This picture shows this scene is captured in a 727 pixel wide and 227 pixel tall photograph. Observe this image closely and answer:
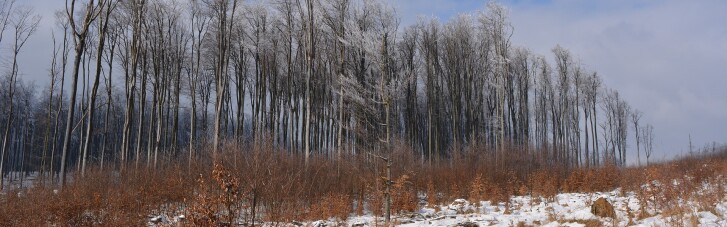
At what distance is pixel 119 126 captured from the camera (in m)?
52.1

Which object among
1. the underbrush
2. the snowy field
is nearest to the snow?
the snowy field

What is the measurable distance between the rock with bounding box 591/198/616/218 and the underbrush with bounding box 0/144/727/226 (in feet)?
2.02

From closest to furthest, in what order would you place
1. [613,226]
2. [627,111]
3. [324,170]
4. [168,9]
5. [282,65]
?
[613,226]
[324,170]
[168,9]
[282,65]
[627,111]

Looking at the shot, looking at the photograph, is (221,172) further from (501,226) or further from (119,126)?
(119,126)

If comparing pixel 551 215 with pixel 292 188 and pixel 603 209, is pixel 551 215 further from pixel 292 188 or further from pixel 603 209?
pixel 292 188

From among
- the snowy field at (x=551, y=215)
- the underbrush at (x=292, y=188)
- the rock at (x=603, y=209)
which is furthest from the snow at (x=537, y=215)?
A: the underbrush at (x=292, y=188)

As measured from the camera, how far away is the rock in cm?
1066

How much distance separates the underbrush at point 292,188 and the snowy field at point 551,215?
20 cm

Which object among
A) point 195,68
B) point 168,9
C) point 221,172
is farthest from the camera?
→ point 195,68

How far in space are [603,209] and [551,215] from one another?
1084 mm

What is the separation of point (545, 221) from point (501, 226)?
1.04 meters

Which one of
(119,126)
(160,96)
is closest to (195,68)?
(160,96)

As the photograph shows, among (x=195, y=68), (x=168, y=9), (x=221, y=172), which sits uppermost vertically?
(x=168, y=9)

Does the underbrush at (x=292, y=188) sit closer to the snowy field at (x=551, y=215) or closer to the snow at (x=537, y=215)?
the snowy field at (x=551, y=215)
